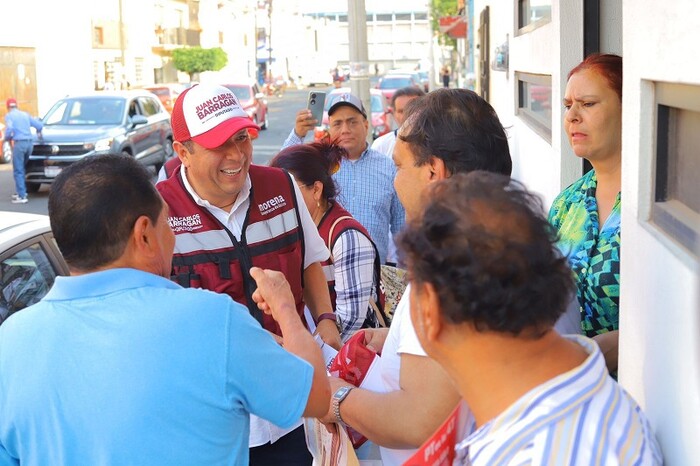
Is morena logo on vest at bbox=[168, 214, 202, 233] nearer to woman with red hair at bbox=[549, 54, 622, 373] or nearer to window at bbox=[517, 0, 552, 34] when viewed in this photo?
woman with red hair at bbox=[549, 54, 622, 373]

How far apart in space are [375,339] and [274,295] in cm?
36

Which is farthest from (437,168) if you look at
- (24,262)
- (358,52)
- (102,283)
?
(358,52)

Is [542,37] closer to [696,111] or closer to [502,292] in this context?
[696,111]

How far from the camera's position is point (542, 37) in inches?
250

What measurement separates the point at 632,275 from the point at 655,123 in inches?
16.2

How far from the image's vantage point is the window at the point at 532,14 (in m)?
6.32

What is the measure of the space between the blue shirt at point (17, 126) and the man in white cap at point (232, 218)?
44.8ft

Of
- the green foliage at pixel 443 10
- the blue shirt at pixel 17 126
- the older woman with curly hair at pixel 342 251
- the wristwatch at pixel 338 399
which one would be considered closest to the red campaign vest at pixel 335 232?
the older woman with curly hair at pixel 342 251

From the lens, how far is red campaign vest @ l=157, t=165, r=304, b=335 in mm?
3232

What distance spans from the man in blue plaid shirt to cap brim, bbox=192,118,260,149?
2.43 m

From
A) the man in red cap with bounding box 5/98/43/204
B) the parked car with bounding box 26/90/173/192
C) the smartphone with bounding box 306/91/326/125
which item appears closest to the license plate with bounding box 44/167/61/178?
the parked car with bounding box 26/90/173/192

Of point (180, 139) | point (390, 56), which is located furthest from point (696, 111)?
point (390, 56)

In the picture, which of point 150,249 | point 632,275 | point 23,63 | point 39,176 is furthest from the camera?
point 23,63

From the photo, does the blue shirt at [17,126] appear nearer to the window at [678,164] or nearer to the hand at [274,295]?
the hand at [274,295]
